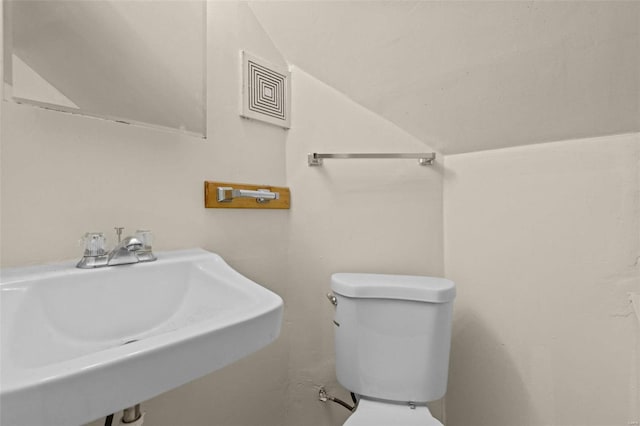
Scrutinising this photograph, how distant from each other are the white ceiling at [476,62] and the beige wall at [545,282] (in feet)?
0.28

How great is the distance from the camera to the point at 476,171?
1.07m

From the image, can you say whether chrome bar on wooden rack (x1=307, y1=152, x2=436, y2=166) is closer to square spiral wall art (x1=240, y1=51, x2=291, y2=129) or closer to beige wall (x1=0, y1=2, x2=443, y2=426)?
beige wall (x1=0, y1=2, x2=443, y2=426)

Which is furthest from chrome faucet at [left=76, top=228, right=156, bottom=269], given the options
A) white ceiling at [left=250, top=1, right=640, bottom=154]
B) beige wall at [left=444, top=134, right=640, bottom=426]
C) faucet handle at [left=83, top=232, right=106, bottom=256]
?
beige wall at [left=444, top=134, right=640, bottom=426]

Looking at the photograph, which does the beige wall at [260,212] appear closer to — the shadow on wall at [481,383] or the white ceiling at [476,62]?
the white ceiling at [476,62]

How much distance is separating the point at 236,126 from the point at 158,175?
321mm

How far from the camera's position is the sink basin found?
34cm

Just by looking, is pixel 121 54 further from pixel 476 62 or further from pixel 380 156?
pixel 476 62

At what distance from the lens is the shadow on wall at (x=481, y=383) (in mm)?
986

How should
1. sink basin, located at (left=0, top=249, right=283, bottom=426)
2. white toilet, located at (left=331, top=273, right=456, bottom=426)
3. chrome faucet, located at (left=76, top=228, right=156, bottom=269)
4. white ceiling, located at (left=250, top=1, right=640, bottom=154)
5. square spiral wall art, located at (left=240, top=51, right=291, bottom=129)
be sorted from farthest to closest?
square spiral wall art, located at (left=240, top=51, right=291, bottom=129)
white toilet, located at (left=331, top=273, right=456, bottom=426)
white ceiling, located at (left=250, top=1, right=640, bottom=154)
chrome faucet, located at (left=76, top=228, right=156, bottom=269)
sink basin, located at (left=0, top=249, right=283, bottom=426)

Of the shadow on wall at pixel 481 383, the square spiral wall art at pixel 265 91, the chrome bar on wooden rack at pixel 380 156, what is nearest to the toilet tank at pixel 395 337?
the shadow on wall at pixel 481 383

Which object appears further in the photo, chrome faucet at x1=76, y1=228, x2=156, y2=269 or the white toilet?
the white toilet

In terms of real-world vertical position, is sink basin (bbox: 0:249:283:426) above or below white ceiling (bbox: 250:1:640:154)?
below

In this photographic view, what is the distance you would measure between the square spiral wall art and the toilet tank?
66cm

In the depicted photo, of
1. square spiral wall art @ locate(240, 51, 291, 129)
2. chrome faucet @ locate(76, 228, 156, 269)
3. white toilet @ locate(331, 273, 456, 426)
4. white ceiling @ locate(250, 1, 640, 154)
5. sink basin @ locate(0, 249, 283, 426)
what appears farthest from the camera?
square spiral wall art @ locate(240, 51, 291, 129)
